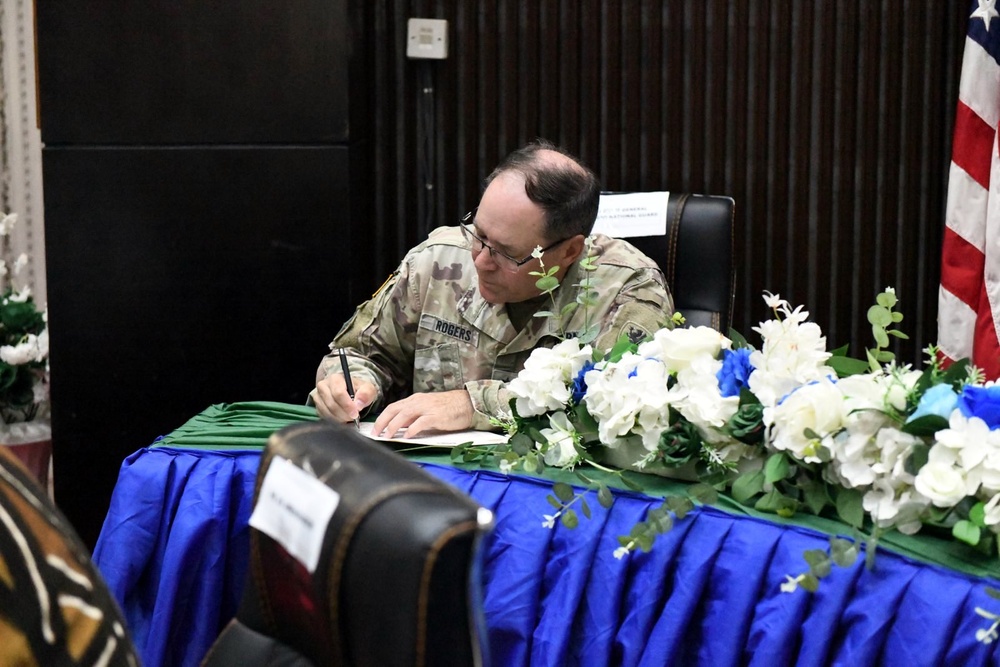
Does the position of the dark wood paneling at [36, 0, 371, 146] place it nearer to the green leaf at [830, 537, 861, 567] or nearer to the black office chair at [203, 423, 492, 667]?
the green leaf at [830, 537, 861, 567]

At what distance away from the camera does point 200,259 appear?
266 cm

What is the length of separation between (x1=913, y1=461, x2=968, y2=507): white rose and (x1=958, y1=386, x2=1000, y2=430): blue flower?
0.07 meters

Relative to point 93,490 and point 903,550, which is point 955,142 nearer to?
point 903,550

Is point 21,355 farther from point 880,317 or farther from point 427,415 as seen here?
point 880,317

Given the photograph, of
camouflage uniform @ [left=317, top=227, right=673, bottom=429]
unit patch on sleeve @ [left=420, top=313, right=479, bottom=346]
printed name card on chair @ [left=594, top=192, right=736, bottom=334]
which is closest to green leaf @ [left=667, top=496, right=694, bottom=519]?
camouflage uniform @ [left=317, top=227, right=673, bottom=429]

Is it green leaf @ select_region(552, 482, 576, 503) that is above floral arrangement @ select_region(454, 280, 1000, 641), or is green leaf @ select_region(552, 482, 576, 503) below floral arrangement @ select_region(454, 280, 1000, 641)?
below

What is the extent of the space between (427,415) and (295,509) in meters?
0.92

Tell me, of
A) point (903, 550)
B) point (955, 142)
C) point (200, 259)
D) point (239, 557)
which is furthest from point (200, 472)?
point (955, 142)

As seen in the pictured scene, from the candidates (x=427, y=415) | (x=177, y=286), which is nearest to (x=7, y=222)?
(x=177, y=286)

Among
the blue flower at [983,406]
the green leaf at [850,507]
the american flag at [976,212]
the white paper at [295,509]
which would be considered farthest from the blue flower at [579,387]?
the american flag at [976,212]

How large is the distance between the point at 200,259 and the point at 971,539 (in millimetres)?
2028

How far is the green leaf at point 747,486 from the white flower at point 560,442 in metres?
0.21

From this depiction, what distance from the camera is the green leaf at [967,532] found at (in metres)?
1.05

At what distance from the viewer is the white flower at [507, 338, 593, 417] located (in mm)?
1403
